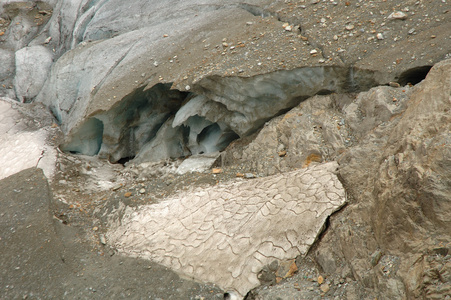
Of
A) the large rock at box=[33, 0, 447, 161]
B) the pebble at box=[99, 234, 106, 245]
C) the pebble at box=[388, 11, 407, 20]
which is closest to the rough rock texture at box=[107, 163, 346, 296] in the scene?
the pebble at box=[99, 234, 106, 245]

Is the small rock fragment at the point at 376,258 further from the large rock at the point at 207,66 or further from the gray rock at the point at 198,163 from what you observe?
the gray rock at the point at 198,163

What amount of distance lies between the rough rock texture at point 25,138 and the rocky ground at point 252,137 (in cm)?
4

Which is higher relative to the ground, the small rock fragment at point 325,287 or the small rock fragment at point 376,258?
the small rock fragment at point 376,258

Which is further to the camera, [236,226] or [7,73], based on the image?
[7,73]

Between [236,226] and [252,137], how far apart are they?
189 centimetres

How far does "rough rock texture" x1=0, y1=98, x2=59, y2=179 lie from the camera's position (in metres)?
5.88

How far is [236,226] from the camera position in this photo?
3799 millimetres

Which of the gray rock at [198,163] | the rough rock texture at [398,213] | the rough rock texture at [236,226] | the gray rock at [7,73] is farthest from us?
the gray rock at [7,73]

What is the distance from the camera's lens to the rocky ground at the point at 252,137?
2.76m

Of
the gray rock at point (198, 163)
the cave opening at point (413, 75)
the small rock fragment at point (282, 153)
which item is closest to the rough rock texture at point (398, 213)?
the cave opening at point (413, 75)

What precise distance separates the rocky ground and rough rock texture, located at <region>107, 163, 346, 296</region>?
119 millimetres

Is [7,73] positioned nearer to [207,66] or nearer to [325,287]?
[207,66]

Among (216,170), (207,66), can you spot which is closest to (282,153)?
(216,170)

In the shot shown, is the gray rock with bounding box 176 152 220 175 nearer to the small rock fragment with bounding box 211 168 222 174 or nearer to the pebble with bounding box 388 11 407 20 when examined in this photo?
the small rock fragment with bounding box 211 168 222 174
